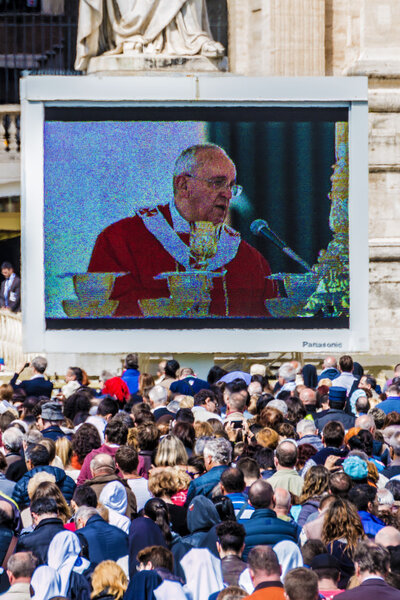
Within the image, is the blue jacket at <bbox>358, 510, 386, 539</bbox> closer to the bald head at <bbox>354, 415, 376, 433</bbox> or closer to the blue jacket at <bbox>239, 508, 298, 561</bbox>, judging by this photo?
the blue jacket at <bbox>239, 508, 298, 561</bbox>

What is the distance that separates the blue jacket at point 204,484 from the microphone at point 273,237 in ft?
28.4

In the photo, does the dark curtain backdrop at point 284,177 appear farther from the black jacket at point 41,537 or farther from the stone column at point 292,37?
the black jacket at point 41,537

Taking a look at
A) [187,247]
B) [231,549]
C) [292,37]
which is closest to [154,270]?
[187,247]

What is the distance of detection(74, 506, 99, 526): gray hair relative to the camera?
26.4 ft

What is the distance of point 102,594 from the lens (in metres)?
6.95

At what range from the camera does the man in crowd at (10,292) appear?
20047 millimetres

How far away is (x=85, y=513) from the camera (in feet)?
26.5

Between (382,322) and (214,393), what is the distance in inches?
258

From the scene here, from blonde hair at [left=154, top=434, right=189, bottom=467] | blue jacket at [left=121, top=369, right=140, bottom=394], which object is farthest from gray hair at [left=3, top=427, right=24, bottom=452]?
blue jacket at [left=121, top=369, right=140, bottom=394]

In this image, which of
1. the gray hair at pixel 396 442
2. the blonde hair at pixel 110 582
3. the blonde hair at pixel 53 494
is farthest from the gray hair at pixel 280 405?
the blonde hair at pixel 110 582

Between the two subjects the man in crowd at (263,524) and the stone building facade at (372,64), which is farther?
the stone building facade at (372,64)

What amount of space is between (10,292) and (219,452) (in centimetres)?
1138

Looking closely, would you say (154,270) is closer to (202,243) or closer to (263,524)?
(202,243)

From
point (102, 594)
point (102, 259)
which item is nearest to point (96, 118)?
point (102, 259)
